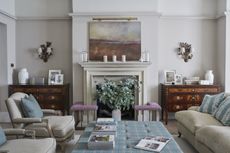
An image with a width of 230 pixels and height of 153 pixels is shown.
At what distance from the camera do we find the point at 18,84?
6.73 metres

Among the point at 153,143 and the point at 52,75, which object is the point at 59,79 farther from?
the point at 153,143

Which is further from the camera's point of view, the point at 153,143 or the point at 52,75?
the point at 52,75

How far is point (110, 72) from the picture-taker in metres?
6.59

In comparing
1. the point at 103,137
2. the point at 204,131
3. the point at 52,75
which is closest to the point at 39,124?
the point at 103,137

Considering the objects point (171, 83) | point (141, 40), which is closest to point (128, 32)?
point (141, 40)

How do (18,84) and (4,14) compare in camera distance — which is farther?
(18,84)

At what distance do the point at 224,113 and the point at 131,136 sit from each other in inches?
62.0

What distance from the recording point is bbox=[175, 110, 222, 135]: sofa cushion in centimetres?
425

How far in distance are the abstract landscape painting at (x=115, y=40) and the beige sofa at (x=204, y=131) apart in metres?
2.22

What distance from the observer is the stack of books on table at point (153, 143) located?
10.2 feet

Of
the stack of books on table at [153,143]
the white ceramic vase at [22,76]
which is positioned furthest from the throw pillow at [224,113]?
the white ceramic vase at [22,76]

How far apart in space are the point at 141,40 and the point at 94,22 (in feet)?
3.93

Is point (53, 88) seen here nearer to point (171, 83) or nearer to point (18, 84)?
point (18, 84)

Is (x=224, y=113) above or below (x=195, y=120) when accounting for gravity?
above
